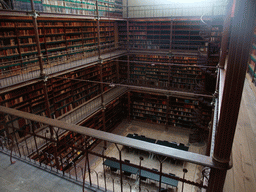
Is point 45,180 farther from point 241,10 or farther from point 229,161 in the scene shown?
point 241,10

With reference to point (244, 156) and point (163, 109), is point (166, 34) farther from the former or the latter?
point (244, 156)

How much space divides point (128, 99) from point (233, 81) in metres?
8.09

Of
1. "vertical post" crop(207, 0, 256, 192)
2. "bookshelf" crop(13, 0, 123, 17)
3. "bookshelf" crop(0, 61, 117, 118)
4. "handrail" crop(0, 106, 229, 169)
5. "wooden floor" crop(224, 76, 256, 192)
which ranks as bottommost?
"bookshelf" crop(0, 61, 117, 118)

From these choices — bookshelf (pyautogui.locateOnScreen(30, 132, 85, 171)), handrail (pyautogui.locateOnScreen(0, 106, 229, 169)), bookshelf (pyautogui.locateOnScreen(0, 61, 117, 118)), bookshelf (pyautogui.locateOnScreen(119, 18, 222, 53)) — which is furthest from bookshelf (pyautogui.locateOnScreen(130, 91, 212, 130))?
handrail (pyautogui.locateOnScreen(0, 106, 229, 169))

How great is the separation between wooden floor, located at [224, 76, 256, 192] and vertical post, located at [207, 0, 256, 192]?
0.47 meters

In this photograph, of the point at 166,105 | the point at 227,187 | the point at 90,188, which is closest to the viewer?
the point at 227,187

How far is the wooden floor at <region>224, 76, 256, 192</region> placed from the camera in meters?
1.42

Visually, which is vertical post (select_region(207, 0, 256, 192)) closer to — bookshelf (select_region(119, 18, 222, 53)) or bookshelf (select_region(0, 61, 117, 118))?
bookshelf (select_region(0, 61, 117, 118))

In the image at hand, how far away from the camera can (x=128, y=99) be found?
8.98 meters

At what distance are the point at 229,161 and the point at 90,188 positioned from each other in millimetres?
1052

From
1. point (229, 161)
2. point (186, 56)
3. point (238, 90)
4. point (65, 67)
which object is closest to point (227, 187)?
point (229, 161)

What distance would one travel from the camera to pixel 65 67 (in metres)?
5.73

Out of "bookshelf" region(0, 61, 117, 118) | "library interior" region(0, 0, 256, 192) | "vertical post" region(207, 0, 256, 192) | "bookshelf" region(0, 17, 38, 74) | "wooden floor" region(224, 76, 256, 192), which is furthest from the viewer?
"bookshelf" region(0, 61, 117, 118)

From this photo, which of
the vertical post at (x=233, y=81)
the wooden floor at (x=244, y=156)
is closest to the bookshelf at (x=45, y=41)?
the wooden floor at (x=244, y=156)
